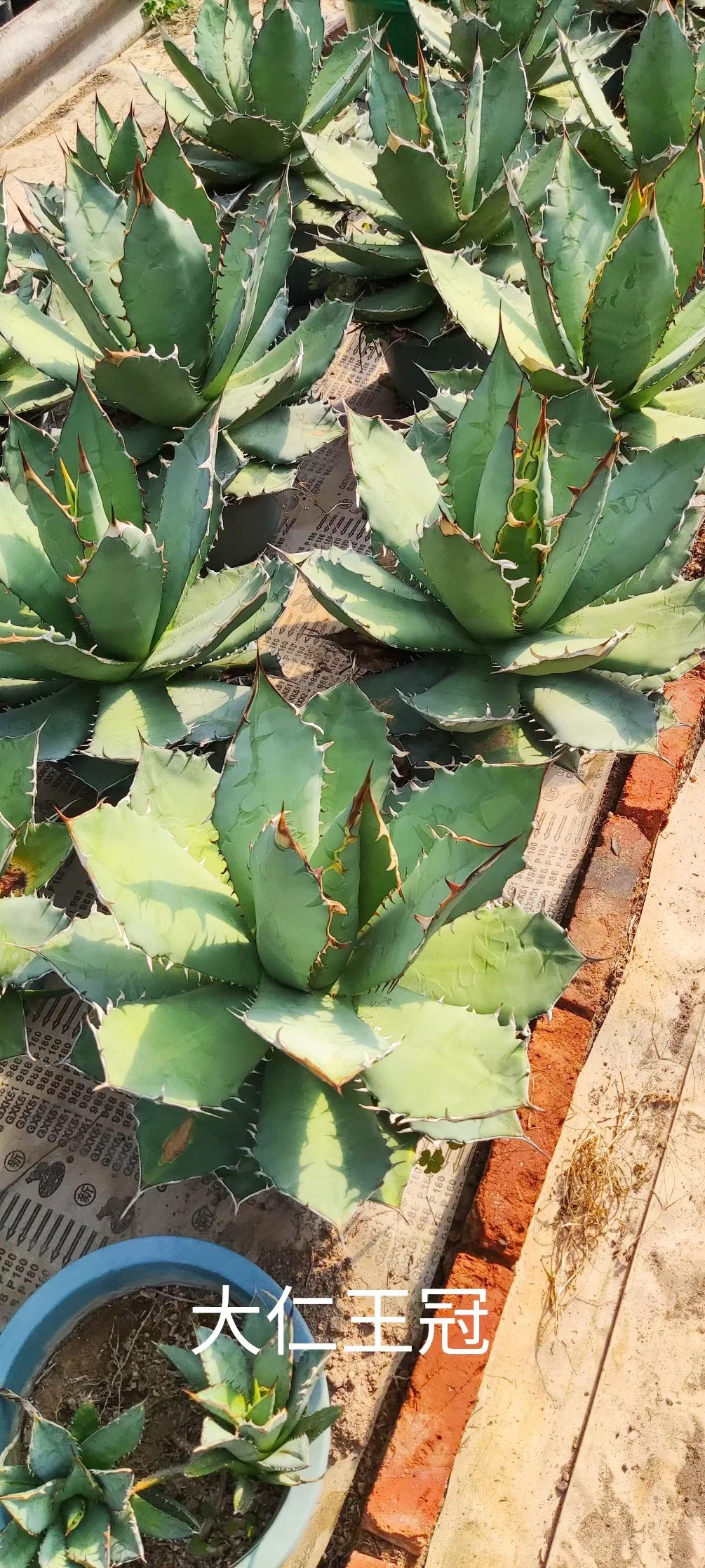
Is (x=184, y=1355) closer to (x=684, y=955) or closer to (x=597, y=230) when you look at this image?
(x=684, y=955)

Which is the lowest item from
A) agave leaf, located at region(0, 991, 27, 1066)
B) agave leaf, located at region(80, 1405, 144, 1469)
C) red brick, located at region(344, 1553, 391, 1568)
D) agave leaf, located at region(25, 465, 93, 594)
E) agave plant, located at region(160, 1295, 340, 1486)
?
red brick, located at region(344, 1553, 391, 1568)

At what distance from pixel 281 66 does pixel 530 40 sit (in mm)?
647

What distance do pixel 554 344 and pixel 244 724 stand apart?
1.10 m

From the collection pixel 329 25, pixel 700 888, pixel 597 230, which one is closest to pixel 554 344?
pixel 597 230

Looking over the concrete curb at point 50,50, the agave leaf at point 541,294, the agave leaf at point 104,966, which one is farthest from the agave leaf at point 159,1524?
the concrete curb at point 50,50

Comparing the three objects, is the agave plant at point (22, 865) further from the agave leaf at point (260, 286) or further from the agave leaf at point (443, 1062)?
the agave leaf at point (260, 286)

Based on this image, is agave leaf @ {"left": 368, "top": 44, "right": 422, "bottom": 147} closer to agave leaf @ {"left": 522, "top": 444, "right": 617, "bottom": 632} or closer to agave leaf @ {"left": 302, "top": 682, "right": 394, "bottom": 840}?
agave leaf @ {"left": 522, "top": 444, "right": 617, "bottom": 632}

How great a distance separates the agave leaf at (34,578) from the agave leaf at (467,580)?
23.0 inches

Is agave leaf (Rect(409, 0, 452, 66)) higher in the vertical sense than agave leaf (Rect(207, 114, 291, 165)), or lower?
lower

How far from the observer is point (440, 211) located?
2168 millimetres

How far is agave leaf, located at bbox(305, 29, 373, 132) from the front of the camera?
2.42 meters

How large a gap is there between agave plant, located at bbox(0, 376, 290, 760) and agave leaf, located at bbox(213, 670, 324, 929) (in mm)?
349

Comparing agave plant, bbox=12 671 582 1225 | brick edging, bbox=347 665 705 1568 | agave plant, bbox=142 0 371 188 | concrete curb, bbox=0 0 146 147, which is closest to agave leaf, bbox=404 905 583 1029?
agave plant, bbox=12 671 582 1225

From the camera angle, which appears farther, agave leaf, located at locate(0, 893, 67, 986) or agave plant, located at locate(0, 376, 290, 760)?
agave plant, located at locate(0, 376, 290, 760)
